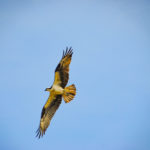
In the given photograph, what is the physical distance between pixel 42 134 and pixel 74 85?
2.82m

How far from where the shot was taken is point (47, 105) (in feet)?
41.1

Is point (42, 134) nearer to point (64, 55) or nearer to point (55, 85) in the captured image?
point (55, 85)

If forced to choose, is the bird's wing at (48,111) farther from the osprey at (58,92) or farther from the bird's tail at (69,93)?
the bird's tail at (69,93)

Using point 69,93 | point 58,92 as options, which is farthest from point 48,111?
point 69,93

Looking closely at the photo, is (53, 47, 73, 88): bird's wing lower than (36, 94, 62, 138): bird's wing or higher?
higher

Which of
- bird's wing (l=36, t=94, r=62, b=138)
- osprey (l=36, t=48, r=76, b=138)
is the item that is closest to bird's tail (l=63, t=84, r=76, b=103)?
osprey (l=36, t=48, r=76, b=138)

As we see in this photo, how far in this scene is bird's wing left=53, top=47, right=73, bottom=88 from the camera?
11.5 m

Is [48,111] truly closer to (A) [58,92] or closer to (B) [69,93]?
(A) [58,92]

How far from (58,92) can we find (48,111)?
130cm

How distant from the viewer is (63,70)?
37.9 ft

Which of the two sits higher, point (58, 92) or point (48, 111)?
point (58, 92)

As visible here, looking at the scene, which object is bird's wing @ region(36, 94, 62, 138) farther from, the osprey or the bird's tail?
the bird's tail

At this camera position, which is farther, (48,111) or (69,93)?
(48,111)

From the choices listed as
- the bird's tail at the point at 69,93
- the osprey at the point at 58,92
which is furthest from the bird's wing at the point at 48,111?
the bird's tail at the point at 69,93
